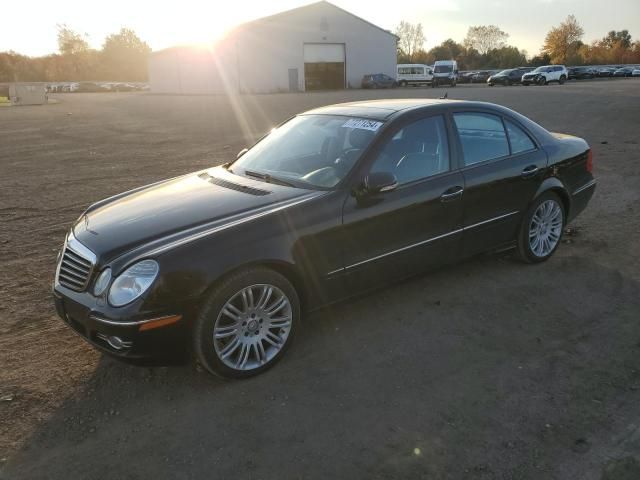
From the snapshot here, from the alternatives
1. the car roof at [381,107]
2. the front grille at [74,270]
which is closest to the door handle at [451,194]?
the car roof at [381,107]

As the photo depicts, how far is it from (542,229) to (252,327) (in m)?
3.18

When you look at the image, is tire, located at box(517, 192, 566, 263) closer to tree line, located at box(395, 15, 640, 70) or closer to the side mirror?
the side mirror

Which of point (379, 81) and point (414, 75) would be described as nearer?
point (379, 81)

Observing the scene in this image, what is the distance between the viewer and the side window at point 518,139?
4.94 meters

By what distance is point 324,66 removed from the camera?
5234 centimetres

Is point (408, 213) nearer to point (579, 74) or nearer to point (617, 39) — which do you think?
point (579, 74)

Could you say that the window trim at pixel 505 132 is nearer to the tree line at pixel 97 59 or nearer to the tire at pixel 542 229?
the tire at pixel 542 229

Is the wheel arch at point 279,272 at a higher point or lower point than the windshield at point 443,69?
lower

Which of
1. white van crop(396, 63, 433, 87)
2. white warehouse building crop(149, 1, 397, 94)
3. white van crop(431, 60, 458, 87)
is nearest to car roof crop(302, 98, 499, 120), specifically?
white van crop(431, 60, 458, 87)

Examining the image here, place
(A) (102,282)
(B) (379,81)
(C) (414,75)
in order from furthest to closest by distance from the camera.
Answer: (C) (414,75) < (B) (379,81) < (A) (102,282)

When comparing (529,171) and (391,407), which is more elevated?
(529,171)

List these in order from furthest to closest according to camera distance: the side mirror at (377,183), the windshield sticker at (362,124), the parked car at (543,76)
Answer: the parked car at (543,76)
the windshield sticker at (362,124)
the side mirror at (377,183)

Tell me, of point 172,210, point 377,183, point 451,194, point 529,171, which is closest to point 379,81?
point 529,171

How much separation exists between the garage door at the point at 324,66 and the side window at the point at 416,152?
4899 centimetres
